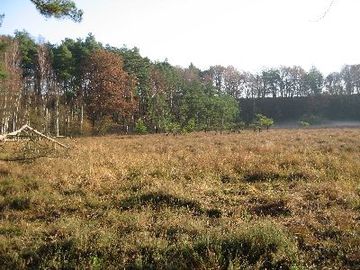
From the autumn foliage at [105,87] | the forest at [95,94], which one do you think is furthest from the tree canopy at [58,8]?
the autumn foliage at [105,87]

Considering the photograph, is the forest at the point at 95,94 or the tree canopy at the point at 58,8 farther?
the forest at the point at 95,94

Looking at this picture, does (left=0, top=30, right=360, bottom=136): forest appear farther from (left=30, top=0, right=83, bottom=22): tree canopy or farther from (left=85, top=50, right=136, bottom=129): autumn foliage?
(left=30, top=0, right=83, bottom=22): tree canopy

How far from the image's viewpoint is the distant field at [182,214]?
6.17 metres

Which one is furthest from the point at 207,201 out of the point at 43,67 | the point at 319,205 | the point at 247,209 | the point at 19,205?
the point at 43,67

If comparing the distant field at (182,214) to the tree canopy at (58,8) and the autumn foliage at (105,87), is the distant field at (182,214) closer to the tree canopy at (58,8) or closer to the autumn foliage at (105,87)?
the tree canopy at (58,8)

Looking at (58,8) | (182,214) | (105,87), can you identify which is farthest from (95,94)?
(182,214)

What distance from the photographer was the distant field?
6172mm

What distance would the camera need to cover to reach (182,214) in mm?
8148

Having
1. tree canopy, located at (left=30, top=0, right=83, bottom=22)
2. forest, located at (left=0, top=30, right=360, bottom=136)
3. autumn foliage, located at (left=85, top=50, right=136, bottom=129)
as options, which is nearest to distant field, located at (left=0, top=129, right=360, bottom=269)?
tree canopy, located at (left=30, top=0, right=83, bottom=22)

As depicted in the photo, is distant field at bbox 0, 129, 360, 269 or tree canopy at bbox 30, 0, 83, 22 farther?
tree canopy at bbox 30, 0, 83, 22

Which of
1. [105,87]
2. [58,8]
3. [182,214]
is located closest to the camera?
[182,214]

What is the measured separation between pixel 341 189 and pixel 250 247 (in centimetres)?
416

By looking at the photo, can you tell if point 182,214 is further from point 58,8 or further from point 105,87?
point 105,87

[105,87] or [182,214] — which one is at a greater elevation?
[105,87]
